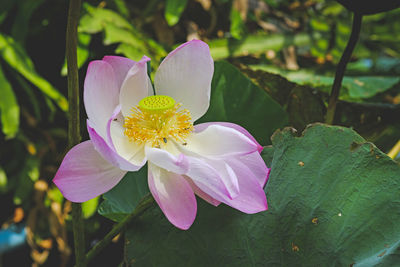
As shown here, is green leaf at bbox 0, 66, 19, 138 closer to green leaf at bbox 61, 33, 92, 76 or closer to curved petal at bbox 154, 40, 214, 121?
green leaf at bbox 61, 33, 92, 76

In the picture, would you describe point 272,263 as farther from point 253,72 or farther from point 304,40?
point 304,40

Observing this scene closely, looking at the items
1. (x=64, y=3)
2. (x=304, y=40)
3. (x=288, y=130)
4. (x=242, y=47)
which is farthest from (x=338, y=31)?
(x=288, y=130)

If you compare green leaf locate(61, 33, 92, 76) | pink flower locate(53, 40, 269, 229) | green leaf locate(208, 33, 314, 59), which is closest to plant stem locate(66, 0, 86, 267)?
pink flower locate(53, 40, 269, 229)

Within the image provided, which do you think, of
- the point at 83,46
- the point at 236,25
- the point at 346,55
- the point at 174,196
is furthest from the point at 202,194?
the point at 236,25

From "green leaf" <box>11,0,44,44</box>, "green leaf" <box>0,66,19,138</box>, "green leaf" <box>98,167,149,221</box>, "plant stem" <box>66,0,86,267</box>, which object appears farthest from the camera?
"green leaf" <box>11,0,44,44</box>

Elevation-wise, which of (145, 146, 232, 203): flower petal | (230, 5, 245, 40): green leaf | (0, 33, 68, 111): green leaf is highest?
(145, 146, 232, 203): flower petal

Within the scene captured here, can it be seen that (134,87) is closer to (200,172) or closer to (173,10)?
(200,172)

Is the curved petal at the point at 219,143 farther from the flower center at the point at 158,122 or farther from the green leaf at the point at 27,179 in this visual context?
the green leaf at the point at 27,179
